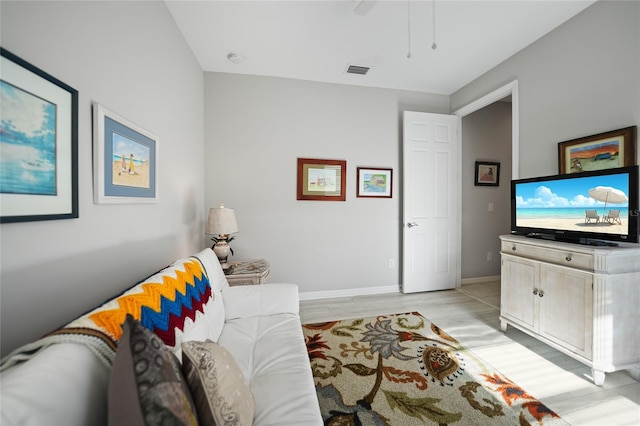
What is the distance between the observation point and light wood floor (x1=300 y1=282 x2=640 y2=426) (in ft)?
4.96

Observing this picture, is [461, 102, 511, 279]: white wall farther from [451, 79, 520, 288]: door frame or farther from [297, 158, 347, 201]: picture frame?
[297, 158, 347, 201]: picture frame

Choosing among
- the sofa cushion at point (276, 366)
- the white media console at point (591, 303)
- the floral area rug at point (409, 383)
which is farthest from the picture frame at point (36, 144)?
the white media console at point (591, 303)

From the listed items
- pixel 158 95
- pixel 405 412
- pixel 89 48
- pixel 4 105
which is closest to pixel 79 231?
pixel 4 105

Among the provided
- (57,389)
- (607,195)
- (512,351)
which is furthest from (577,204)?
(57,389)

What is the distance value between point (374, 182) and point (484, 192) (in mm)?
1858

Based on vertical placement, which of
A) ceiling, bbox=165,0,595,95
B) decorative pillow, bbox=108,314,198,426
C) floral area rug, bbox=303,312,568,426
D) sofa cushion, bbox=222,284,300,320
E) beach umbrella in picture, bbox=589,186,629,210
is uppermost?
ceiling, bbox=165,0,595,95

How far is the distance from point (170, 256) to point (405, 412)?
6.41 ft

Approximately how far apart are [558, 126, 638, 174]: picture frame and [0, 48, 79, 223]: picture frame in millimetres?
3290

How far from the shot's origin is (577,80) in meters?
2.12

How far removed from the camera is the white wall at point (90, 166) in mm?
866

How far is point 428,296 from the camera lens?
3.34m

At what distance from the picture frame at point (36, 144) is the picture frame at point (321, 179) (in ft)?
7.51

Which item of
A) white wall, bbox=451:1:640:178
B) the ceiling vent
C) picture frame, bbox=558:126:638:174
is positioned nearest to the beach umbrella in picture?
picture frame, bbox=558:126:638:174

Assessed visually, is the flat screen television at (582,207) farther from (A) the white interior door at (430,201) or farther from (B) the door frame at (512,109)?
(A) the white interior door at (430,201)
